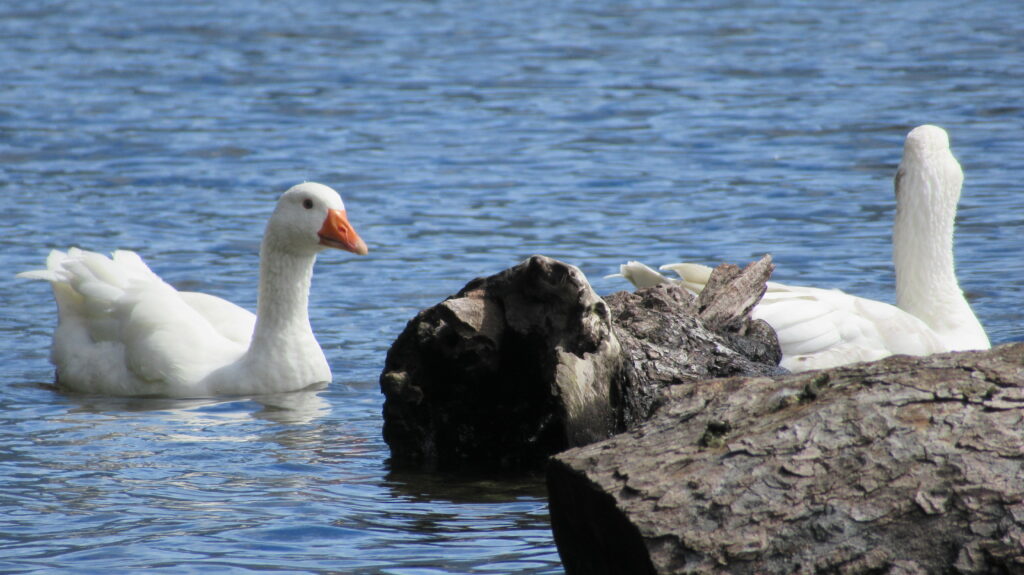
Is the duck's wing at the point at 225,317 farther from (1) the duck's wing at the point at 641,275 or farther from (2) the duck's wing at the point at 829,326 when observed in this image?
(2) the duck's wing at the point at 829,326

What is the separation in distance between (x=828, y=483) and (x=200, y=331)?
5.03 m

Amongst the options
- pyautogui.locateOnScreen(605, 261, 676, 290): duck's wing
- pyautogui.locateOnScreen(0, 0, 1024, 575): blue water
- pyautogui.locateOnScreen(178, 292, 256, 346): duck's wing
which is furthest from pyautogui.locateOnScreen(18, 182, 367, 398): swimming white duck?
pyautogui.locateOnScreen(605, 261, 676, 290): duck's wing

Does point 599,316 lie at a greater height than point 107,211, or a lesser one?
lesser

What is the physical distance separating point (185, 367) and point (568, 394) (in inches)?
121

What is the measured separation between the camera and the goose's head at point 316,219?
318 inches

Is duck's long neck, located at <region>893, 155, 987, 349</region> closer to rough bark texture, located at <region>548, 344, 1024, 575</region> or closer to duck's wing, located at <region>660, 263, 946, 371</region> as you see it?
duck's wing, located at <region>660, 263, 946, 371</region>

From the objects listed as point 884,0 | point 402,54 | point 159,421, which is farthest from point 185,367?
point 884,0

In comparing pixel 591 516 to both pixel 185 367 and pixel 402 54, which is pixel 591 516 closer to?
pixel 185 367

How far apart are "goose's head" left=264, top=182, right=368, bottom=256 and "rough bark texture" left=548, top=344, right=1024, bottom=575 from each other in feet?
13.0

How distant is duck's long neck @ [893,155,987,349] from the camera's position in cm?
827

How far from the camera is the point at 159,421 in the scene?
7.35 meters

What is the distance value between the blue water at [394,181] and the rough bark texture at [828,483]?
832 mm

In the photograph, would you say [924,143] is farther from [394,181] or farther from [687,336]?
[394,181]

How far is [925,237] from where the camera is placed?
836 cm
